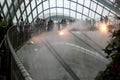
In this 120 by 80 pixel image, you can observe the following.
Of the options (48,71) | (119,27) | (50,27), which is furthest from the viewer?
(50,27)

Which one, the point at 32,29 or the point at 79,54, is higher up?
the point at 32,29

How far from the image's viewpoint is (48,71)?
103 feet

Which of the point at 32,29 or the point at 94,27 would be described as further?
the point at 94,27

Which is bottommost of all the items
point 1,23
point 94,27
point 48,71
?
point 48,71

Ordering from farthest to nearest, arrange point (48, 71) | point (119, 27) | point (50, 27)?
point (50, 27) < point (48, 71) < point (119, 27)

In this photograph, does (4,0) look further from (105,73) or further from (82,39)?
(105,73)

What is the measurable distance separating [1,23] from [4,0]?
2428 centimetres

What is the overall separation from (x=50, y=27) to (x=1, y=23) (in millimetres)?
19231

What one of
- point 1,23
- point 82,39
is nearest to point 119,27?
point 1,23

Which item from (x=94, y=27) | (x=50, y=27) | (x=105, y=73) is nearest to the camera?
(x=105, y=73)

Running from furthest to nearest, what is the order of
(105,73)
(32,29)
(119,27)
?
(32,29) < (119,27) < (105,73)

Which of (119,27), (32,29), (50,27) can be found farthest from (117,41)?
(50,27)

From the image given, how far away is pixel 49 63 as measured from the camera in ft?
107

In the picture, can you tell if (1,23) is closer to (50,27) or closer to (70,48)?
(50,27)
